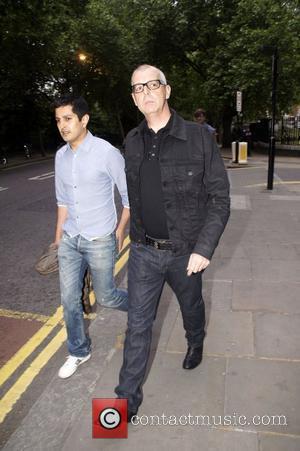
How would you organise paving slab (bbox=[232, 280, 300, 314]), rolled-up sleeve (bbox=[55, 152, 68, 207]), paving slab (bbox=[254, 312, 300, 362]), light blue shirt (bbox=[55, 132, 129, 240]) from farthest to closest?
paving slab (bbox=[232, 280, 300, 314]) < paving slab (bbox=[254, 312, 300, 362]) < rolled-up sleeve (bbox=[55, 152, 68, 207]) < light blue shirt (bbox=[55, 132, 129, 240])

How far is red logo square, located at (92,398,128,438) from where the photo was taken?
2.64m

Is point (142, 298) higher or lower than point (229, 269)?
higher

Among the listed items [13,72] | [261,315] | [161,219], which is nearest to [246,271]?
[261,315]

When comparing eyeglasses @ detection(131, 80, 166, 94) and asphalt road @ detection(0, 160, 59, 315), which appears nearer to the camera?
eyeglasses @ detection(131, 80, 166, 94)

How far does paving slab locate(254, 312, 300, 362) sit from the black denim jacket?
132cm

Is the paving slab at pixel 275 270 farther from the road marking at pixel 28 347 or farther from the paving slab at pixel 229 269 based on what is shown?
the road marking at pixel 28 347

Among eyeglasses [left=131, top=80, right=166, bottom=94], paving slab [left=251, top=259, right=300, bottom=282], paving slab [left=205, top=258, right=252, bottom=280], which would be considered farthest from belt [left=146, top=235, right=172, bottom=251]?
paving slab [left=251, top=259, right=300, bottom=282]

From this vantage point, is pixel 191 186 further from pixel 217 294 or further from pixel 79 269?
pixel 217 294

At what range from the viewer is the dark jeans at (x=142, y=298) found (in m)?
2.74

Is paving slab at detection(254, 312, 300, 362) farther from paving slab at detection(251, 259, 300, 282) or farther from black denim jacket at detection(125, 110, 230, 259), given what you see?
black denim jacket at detection(125, 110, 230, 259)

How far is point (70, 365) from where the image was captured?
3.35m

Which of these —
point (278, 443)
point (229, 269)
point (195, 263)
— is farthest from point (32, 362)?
point (229, 269)

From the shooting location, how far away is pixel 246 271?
533 cm

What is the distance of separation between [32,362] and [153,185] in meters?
1.92
